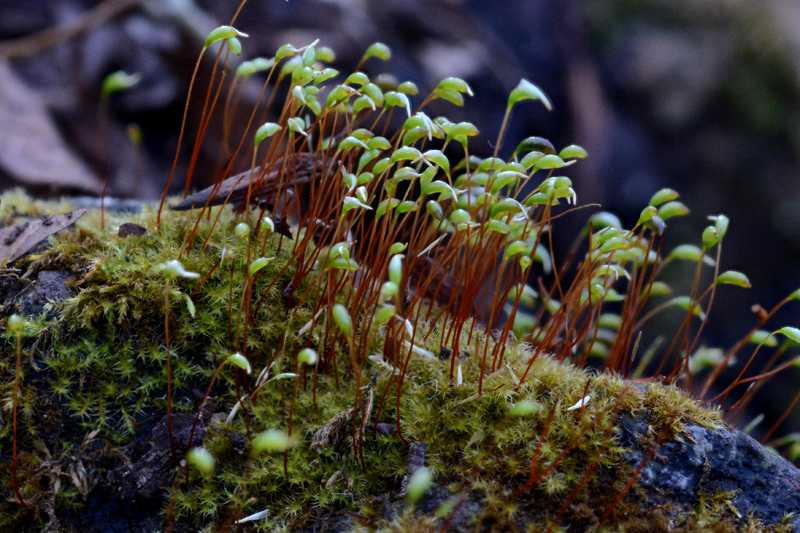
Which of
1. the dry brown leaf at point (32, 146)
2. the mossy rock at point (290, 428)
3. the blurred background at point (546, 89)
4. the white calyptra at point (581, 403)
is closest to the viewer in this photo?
the mossy rock at point (290, 428)

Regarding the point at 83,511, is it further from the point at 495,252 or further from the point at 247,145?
the point at 247,145

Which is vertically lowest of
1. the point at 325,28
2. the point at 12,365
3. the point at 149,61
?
the point at 12,365

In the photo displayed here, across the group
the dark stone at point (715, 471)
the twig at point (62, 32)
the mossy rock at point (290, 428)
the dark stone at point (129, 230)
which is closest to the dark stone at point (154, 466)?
the mossy rock at point (290, 428)

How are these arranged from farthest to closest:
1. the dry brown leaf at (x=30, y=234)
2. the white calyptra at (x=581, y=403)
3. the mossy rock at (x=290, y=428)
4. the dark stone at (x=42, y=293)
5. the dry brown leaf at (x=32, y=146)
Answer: the dry brown leaf at (x=32, y=146) < the dry brown leaf at (x=30, y=234) < the dark stone at (x=42, y=293) < the white calyptra at (x=581, y=403) < the mossy rock at (x=290, y=428)

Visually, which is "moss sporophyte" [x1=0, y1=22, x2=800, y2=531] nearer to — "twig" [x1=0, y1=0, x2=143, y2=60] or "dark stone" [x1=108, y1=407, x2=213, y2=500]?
"dark stone" [x1=108, y1=407, x2=213, y2=500]

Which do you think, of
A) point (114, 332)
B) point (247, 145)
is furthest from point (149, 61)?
point (114, 332)

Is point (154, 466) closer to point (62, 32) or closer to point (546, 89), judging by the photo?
point (62, 32)

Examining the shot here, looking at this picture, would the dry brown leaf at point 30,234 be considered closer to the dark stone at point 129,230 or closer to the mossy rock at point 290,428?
the mossy rock at point 290,428

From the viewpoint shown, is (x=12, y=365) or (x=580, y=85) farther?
(x=580, y=85)
